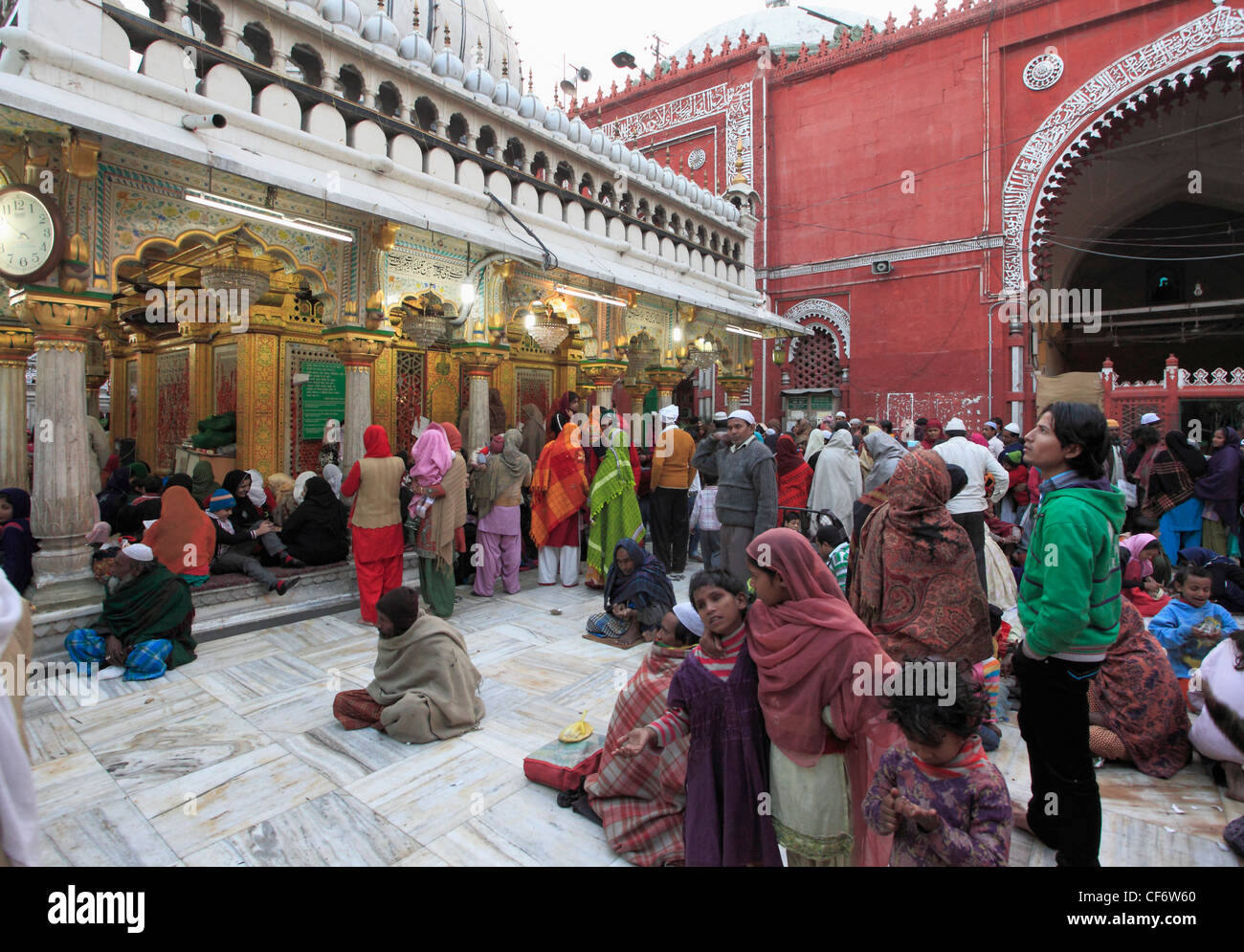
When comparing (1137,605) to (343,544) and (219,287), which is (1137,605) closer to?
(343,544)

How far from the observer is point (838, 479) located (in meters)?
6.19

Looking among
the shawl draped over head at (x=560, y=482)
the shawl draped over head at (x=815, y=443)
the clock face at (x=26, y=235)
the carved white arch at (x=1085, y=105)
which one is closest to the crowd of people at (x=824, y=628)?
the shawl draped over head at (x=560, y=482)

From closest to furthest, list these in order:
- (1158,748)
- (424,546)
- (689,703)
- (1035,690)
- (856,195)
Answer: (689,703)
(1035,690)
(1158,748)
(424,546)
(856,195)

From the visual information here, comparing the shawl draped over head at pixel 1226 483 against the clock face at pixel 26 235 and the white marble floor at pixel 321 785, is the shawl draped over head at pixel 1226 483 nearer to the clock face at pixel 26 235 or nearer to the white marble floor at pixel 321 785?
the white marble floor at pixel 321 785

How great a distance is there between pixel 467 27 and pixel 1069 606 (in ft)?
34.7

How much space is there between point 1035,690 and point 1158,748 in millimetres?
1546

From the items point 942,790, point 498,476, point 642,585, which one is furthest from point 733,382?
point 942,790

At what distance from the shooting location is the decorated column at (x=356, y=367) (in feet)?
21.1

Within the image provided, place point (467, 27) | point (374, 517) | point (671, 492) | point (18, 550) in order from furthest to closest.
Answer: point (467, 27) < point (671, 492) < point (374, 517) < point (18, 550)

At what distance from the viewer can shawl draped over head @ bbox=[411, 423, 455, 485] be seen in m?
5.85
